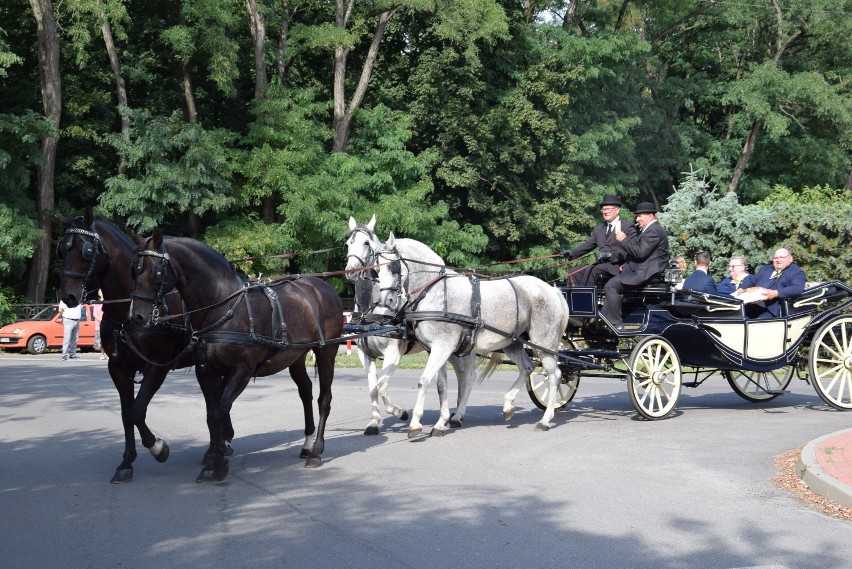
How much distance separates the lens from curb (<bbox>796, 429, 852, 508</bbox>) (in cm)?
809

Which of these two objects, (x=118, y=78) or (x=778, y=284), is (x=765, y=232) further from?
(x=118, y=78)

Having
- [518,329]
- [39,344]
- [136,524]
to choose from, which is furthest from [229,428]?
[39,344]

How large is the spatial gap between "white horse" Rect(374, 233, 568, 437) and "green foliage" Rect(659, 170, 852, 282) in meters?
12.2

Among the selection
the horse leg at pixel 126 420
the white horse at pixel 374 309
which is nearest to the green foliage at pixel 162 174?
the white horse at pixel 374 309

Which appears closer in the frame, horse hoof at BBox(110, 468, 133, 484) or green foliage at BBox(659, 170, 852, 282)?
horse hoof at BBox(110, 468, 133, 484)

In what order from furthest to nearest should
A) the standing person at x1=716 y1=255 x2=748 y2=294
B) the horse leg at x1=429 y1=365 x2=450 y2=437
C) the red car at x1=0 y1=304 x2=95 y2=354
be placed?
the red car at x1=0 y1=304 x2=95 y2=354
the standing person at x1=716 y1=255 x2=748 y2=294
the horse leg at x1=429 y1=365 x2=450 y2=437

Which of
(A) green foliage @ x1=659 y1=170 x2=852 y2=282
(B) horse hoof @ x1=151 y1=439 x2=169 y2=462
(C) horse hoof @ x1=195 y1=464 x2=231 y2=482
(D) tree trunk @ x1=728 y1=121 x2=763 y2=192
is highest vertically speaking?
(D) tree trunk @ x1=728 y1=121 x2=763 y2=192

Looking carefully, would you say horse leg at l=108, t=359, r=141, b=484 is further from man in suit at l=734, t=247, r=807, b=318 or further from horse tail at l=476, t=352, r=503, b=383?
man in suit at l=734, t=247, r=807, b=318

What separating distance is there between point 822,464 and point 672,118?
40280 mm

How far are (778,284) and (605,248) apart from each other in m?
2.49

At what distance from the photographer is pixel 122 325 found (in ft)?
29.9

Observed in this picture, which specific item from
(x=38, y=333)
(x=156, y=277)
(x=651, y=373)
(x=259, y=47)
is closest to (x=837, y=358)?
(x=651, y=373)

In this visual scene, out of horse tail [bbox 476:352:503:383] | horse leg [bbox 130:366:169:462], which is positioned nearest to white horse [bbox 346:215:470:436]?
horse tail [bbox 476:352:503:383]

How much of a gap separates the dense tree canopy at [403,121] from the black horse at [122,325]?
727 inches
